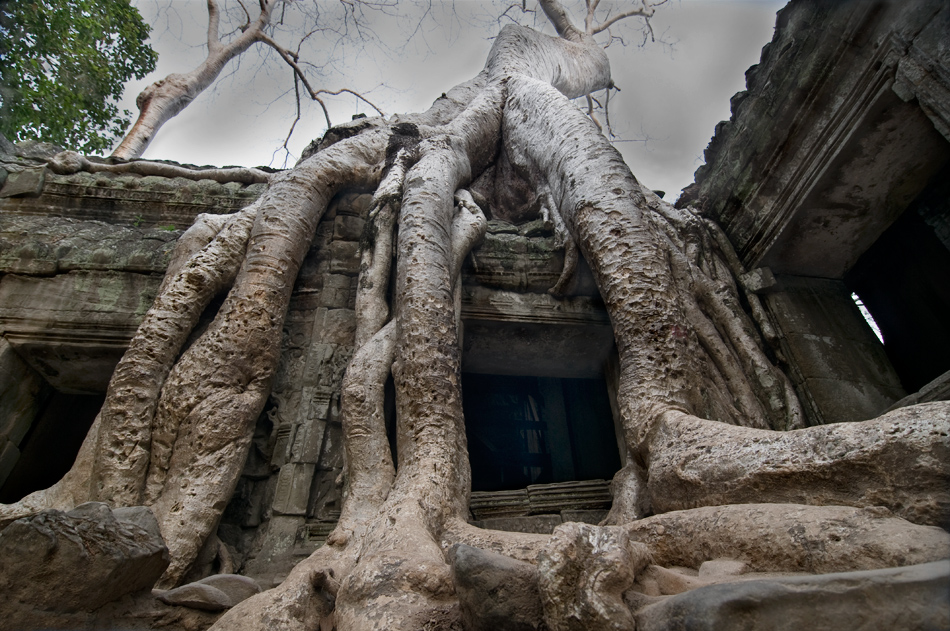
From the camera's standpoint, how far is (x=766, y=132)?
2.86 m

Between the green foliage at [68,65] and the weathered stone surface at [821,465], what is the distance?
5.77 m

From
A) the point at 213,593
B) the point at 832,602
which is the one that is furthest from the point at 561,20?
the point at 832,602

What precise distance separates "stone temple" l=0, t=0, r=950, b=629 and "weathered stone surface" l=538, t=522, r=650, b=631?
1.05 metres

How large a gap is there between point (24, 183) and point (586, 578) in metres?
3.99

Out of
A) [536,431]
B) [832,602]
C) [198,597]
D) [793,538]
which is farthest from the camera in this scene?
[536,431]

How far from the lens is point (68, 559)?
113 centimetres

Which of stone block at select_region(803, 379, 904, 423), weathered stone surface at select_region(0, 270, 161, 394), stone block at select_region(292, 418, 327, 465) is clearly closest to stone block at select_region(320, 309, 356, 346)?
stone block at select_region(292, 418, 327, 465)

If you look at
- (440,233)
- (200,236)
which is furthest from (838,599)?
(200,236)

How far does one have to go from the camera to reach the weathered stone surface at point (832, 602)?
2.19 ft

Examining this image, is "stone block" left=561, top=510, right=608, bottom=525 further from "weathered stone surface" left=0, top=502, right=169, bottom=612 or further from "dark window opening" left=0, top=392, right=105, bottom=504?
"dark window opening" left=0, top=392, right=105, bottom=504

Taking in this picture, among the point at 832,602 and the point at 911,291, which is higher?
the point at 911,291

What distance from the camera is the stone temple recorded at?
225 centimetres

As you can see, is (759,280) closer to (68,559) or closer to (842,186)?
(842,186)

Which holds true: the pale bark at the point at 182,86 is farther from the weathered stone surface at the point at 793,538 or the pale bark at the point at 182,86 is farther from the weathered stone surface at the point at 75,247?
the weathered stone surface at the point at 793,538
